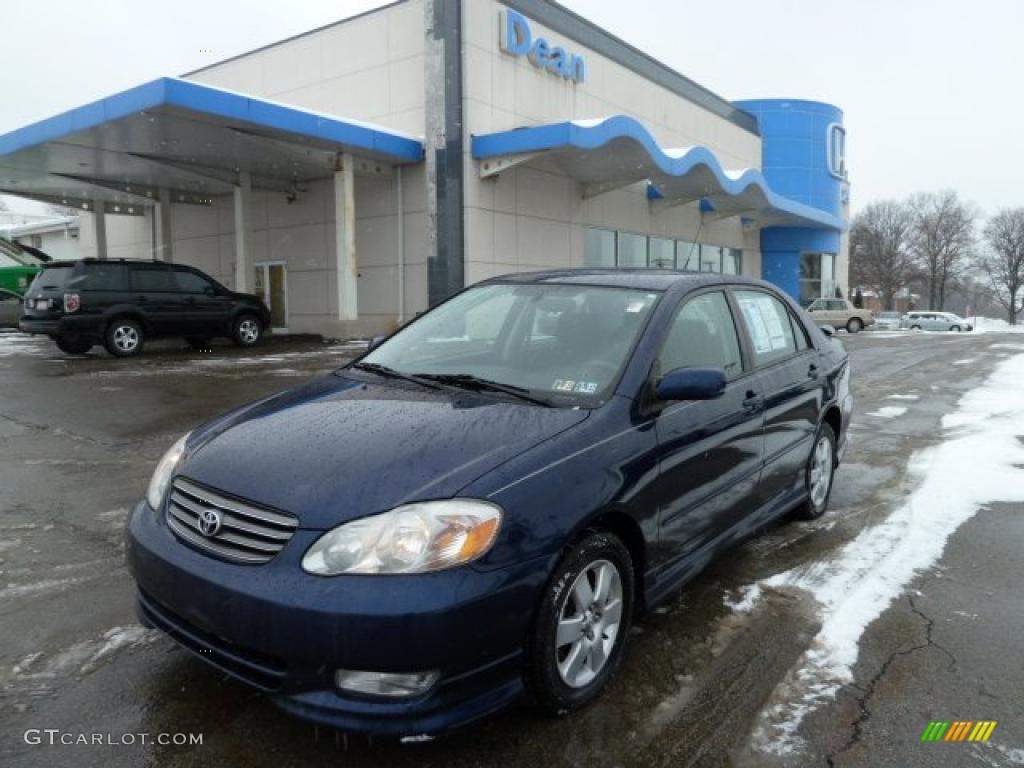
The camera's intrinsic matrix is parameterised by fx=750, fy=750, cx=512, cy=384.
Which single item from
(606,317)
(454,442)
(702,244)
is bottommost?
(454,442)

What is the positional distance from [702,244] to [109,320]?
2238 centimetres

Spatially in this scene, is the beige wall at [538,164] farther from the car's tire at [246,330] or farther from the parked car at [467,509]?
the parked car at [467,509]

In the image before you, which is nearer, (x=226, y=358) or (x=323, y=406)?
(x=323, y=406)

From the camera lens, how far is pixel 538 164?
20.5 m

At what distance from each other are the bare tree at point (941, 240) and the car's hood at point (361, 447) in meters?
86.0

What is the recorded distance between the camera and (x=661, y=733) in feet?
8.38

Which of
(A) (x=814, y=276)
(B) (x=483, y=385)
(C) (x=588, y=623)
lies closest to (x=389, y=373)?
(B) (x=483, y=385)

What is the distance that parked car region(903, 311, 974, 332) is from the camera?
156 feet

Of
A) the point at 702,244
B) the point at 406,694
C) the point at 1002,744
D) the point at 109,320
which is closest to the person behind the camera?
the point at 406,694

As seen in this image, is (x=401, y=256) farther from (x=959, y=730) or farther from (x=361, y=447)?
(x=959, y=730)

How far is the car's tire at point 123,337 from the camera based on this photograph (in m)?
14.1

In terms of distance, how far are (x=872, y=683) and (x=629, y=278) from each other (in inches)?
82.1

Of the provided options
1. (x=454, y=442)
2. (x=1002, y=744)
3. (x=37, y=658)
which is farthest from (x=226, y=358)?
(x=1002, y=744)

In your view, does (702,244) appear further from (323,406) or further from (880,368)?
(323,406)
